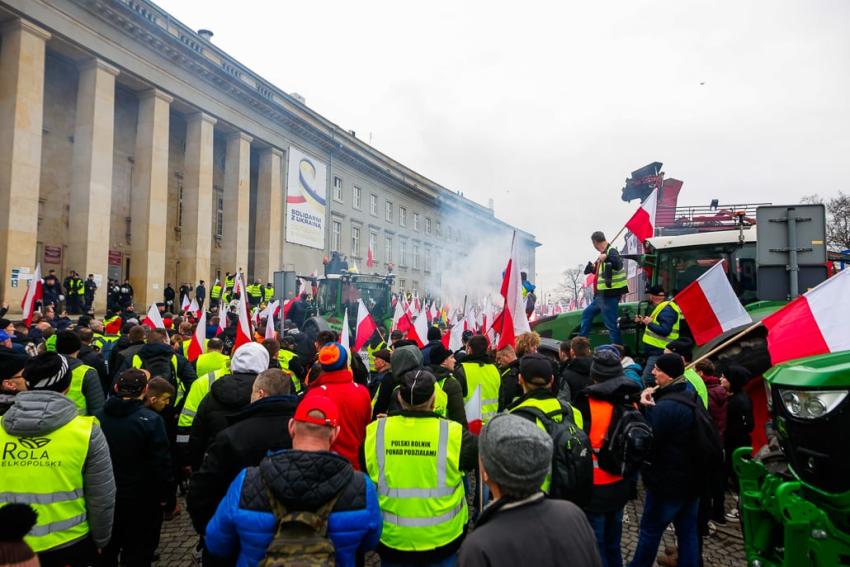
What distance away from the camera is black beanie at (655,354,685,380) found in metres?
3.94

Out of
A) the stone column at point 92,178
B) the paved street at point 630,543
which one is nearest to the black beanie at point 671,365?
the paved street at point 630,543

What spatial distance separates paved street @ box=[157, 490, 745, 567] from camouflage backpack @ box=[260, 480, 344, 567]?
2.88 m

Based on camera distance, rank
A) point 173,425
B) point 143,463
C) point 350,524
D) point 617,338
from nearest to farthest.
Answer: point 350,524
point 143,463
point 173,425
point 617,338

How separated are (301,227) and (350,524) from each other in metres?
35.3

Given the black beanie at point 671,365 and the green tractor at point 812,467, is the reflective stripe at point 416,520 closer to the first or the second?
the green tractor at point 812,467

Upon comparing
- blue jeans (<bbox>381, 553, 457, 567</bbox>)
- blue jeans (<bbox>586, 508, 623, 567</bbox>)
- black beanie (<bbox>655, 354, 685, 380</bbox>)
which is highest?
black beanie (<bbox>655, 354, 685, 380</bbox>)

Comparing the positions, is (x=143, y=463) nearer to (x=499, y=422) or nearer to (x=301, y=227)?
(x=499, y=422)

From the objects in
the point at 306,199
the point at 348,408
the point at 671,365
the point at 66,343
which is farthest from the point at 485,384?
the point at 306,199

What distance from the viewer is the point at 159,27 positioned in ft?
79.0

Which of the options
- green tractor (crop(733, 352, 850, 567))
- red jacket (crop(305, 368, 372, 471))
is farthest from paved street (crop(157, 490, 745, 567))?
green tractor (crop(733, 352, 850, 567))

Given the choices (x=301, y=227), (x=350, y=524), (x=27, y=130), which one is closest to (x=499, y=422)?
(x=350, y=524)

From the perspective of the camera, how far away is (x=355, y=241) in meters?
42.2

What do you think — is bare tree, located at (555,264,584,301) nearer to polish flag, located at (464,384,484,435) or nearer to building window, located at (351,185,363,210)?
building window, located at (351,185,363,210)

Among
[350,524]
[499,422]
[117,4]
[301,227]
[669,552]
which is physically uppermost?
[117,4]
